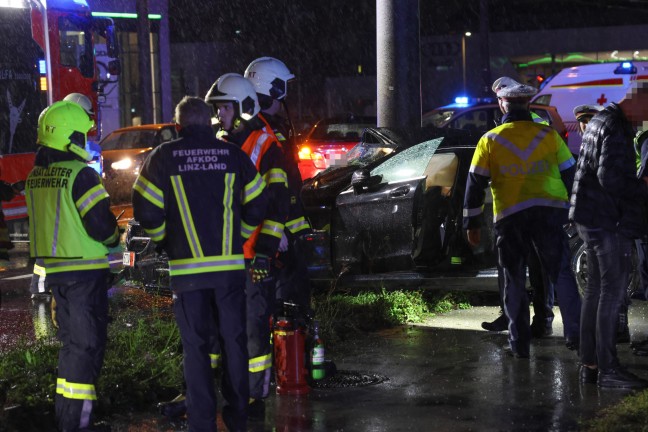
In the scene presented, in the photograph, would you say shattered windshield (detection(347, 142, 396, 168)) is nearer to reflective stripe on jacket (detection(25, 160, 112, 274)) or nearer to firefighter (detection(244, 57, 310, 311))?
firefighter (detection(244, 57, 310, 311))

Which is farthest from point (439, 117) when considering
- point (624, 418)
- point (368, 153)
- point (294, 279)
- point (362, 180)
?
point (624, 418)

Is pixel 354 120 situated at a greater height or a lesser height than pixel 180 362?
greater

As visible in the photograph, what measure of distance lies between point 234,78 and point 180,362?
1.87 m

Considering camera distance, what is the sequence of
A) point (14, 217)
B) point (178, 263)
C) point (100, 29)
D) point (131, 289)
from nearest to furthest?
1. point (178, 263)
2. point (131, 289)
3. point (14, 217)
4. point (100, 29)

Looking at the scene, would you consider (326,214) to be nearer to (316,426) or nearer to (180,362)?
(180,362)

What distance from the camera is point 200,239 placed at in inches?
214

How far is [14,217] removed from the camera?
14750 millimetres

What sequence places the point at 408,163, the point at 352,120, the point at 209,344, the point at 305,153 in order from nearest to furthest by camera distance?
the point at 209,344
the point at 408,163
the point at 305,153
the point at 352,120

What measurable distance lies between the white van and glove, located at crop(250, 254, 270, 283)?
51.1ft

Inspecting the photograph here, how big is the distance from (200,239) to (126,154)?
15.9m

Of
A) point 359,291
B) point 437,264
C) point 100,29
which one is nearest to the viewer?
point 437,264

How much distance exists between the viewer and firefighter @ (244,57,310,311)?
6.46 m

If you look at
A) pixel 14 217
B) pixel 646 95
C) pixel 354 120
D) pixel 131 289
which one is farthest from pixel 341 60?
pixel 646 95

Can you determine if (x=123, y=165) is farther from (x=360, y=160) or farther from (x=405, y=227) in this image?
(x=405, y=227)
